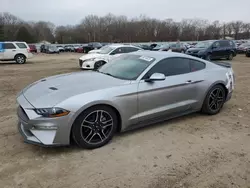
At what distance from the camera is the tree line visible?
84562 millimetres

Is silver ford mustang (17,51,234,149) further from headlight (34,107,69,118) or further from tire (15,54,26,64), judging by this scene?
tire (15,54,26,64)

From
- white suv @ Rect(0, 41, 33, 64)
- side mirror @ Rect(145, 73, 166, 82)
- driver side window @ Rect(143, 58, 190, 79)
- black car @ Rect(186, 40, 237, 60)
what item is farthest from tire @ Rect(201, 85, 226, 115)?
white suv @ Rect(0, 41, 33, 64)

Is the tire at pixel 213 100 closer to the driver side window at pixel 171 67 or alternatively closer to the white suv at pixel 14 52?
the driver side window at pixel 171 67

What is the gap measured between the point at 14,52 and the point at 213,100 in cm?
1623

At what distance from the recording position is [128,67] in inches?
157

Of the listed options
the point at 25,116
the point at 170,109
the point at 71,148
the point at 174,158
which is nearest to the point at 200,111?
the point at 170,109

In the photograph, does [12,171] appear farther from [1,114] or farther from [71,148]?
[1,114]

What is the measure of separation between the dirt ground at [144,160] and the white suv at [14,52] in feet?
46.7

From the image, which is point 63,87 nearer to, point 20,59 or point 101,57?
point 101,57

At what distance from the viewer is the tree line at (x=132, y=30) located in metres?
84.6

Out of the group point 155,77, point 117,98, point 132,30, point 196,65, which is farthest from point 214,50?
point 132,30

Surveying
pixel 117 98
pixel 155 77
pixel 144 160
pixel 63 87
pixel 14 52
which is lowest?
pixel 144 160

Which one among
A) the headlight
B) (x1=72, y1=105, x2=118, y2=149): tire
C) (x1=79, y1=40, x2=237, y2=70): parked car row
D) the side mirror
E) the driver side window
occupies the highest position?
(x1=79, y1=40, x2=237, y2=70): parked car row

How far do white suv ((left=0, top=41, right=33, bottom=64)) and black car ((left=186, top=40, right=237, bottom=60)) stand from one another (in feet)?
41.9
